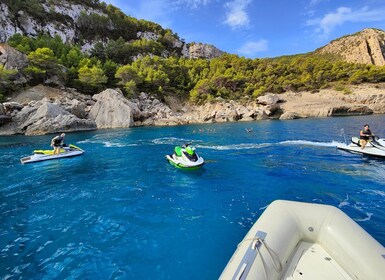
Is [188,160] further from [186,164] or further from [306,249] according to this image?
[306,249]

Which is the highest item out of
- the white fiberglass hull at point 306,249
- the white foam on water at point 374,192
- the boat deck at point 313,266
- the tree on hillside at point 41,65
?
the tree on hillside at point 41,65

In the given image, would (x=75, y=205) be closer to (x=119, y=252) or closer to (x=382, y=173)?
(x=119, y=252)

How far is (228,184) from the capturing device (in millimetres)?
10703

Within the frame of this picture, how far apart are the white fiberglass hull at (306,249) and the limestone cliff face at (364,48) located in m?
148

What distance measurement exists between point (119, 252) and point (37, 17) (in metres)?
91.4

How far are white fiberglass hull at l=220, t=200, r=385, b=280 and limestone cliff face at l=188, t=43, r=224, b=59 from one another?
12232 centimetres

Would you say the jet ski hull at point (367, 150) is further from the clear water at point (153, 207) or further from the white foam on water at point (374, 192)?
the white foam on water at point (374, 192)

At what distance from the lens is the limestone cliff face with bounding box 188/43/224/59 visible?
11975cm

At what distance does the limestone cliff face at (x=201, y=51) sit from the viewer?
11975 centimetres

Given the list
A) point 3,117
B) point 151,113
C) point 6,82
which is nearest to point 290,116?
point 151,113

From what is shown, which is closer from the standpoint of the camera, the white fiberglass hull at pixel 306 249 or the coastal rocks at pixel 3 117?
the white fiberglass hull at pixel 306 249

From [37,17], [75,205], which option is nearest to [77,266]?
[75,205]

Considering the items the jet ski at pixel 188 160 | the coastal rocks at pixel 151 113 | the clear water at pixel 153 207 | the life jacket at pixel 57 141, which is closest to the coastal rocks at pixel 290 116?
the coastal rocks at pixel 151 113

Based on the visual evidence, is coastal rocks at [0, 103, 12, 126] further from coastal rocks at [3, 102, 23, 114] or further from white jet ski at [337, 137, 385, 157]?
white jet ski at [337, 137, 385, 157]
